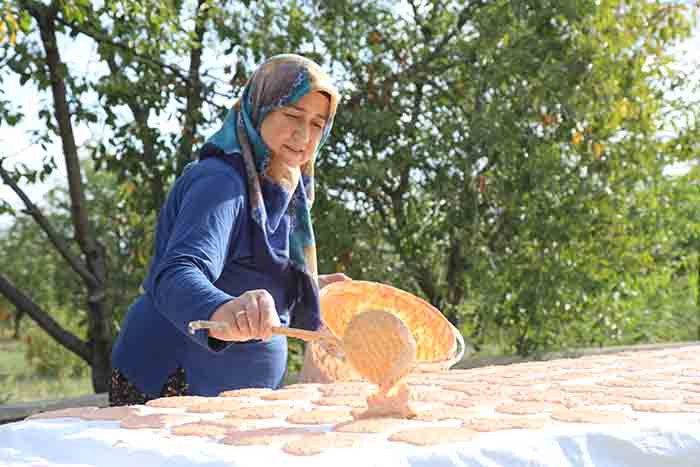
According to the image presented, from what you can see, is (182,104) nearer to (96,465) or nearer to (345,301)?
(345,301)

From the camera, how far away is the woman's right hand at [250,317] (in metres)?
1.48

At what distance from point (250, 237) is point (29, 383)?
8.06 metres

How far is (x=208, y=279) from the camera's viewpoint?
1.78 metres

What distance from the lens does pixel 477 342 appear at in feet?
18.8

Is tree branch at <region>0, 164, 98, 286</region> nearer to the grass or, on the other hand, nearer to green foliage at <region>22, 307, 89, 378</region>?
the grass

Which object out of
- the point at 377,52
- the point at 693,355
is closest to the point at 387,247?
the point at 377,52

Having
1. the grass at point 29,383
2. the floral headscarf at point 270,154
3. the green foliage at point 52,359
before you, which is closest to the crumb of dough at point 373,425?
the floral headscarf at point 270,154

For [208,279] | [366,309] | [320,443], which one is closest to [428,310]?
[366,309]

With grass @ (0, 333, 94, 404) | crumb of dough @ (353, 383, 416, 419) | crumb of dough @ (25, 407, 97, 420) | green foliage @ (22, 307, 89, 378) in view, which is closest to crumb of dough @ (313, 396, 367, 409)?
crumb of dough @ (353, 383, 416, 419)

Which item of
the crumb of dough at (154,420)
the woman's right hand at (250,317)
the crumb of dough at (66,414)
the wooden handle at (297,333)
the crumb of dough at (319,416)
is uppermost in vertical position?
the woman's right hand at (250,317)

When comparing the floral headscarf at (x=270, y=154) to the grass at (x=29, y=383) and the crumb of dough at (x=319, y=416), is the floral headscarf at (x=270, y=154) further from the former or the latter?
the grass at (x=29, y=383)

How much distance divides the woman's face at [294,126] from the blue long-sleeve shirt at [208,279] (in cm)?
9

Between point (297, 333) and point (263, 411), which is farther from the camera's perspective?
point (263, 411)

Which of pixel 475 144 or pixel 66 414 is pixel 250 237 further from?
pixel 475 144
